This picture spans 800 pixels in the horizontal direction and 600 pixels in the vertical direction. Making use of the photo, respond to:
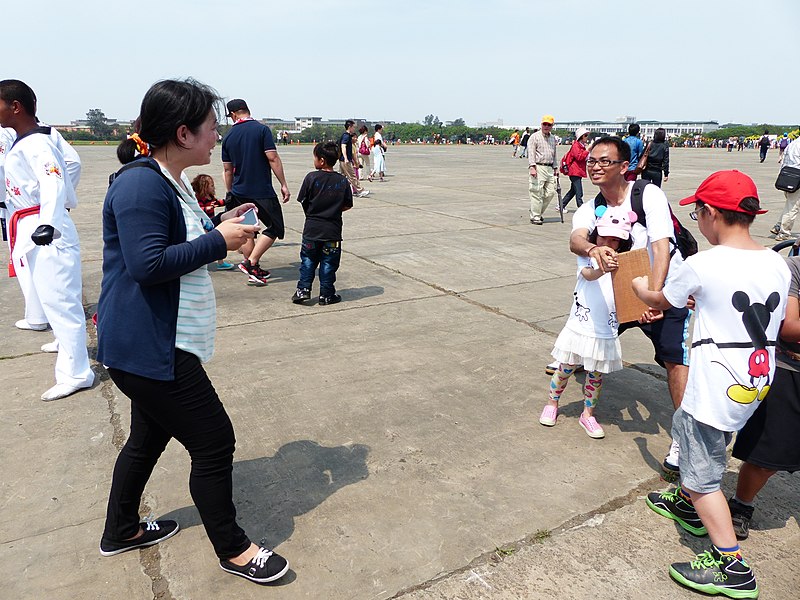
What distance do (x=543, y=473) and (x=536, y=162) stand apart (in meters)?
8.26

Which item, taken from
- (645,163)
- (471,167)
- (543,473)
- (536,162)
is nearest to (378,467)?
(543,473)

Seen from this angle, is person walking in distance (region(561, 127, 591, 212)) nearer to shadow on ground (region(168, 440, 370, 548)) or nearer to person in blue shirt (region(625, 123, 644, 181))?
person in blue shirt (region(625, 123, 644, 181))

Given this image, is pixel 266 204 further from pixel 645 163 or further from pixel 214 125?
pixel 645 163

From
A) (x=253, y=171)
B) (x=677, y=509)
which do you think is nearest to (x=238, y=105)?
(x=253, y=171)

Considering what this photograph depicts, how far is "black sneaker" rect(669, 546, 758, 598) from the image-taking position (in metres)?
2.30

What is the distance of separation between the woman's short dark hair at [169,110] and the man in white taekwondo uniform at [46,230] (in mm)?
2118

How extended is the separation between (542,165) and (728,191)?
28.0ft

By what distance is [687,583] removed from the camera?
7.74ft

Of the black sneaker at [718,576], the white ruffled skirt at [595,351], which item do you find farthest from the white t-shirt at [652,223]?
the black sneaker at [718,576]

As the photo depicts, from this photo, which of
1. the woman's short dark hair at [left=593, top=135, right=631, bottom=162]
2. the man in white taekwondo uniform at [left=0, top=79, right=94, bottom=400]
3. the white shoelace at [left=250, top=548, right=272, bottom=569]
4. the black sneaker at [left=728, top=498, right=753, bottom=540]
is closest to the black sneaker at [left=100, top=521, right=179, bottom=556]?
the white shoelace at [left=250, top=548, right=272, bottom=569]

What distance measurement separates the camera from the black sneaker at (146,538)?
253cm

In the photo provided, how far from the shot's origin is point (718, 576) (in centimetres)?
233

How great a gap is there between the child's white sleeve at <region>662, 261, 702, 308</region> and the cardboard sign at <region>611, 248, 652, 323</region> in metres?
0.52

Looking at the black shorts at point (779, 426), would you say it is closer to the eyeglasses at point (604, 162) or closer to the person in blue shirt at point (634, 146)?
the eyeglasses at point (604, 162)
